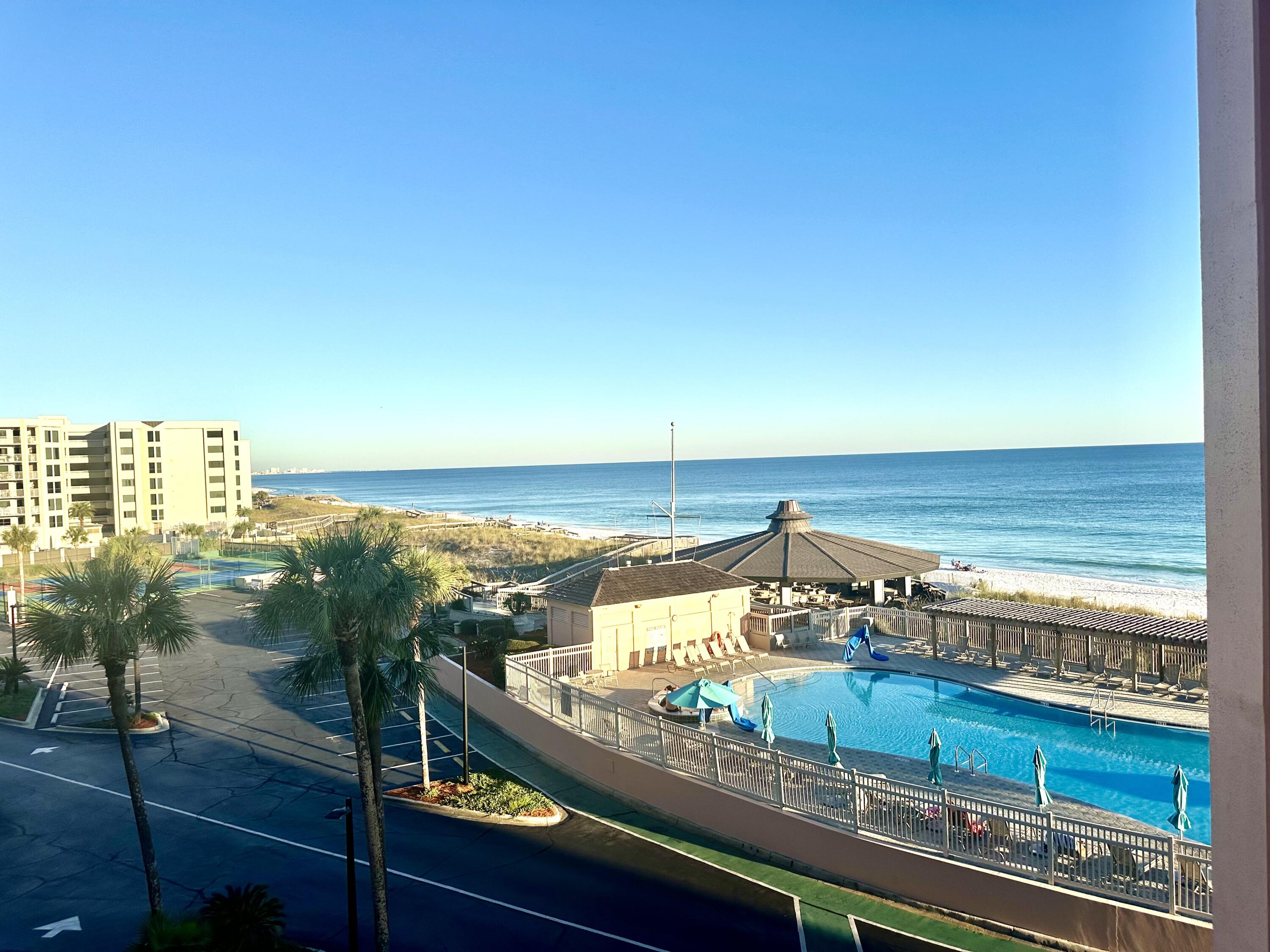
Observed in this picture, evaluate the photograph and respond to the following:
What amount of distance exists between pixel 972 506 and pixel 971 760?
9218cm

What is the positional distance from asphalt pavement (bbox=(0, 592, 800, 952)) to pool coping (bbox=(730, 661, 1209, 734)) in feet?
28.6

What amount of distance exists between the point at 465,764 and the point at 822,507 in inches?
3941

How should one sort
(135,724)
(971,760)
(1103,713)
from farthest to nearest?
1. (135,724)
2. (1103,713)
3. (971,760)

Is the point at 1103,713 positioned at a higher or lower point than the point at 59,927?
higher

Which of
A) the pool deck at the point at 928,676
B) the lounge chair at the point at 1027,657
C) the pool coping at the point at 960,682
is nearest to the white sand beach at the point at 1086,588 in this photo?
the lounge chair at the point at 1027,657

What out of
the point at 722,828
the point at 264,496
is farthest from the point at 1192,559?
the point at 264,496

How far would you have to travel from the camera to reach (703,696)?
16.3 metres

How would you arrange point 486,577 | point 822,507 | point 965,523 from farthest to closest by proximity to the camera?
1. point 822,507
2. point 965,523
3. point 486,577

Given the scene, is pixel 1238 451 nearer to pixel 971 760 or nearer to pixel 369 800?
pixel 369 800

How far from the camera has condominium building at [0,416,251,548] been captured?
71.4m

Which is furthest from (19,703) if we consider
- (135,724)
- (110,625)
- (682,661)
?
(682,661)

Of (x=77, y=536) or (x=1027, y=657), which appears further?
(x=77, y=536)

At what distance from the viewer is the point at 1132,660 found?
63.8ft

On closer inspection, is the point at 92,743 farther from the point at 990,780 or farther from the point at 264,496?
the point at 264,496
